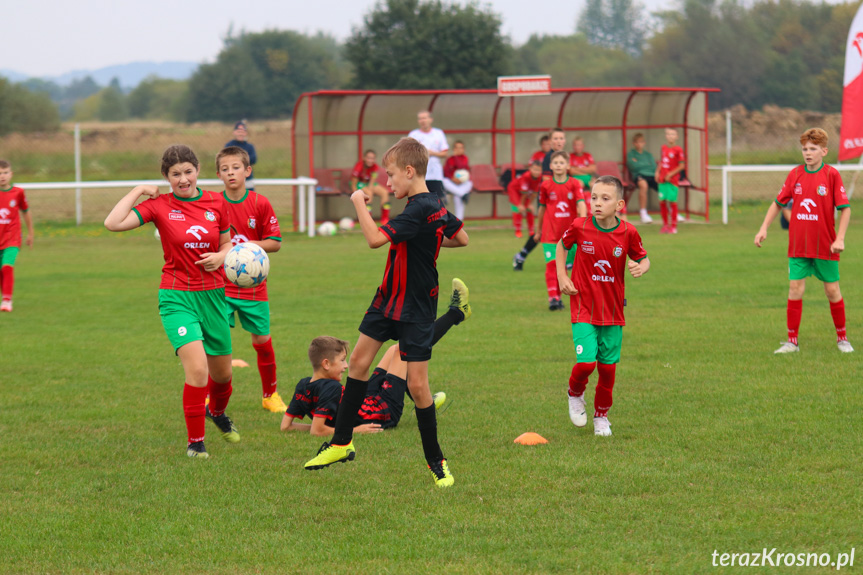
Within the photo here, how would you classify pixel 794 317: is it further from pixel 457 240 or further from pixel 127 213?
pixel 127 213

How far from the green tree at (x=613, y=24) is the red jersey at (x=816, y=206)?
141171 millimetres

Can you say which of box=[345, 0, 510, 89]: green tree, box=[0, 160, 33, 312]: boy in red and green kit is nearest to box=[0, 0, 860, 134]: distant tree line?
box=[345, 0, 510, 89]: green tree

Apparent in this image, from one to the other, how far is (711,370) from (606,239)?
2374 mm

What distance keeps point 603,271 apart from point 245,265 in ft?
7.57

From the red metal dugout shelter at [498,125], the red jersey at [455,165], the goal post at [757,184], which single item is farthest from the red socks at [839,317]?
the goal post at [757,184]

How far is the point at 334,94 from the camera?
22.4m

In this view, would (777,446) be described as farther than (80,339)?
No

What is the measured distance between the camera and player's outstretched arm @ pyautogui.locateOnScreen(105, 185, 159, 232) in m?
5.38

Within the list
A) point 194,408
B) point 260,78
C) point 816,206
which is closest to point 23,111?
point 260,78

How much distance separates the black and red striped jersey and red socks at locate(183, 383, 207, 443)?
4.66ft

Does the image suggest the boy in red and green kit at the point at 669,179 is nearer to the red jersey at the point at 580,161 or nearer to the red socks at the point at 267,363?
the red jersey at the point at 580,161

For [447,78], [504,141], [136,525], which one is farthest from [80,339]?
[447,78]

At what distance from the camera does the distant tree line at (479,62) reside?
168ft

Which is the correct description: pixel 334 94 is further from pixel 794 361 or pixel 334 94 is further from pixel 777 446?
pixel 777 446
